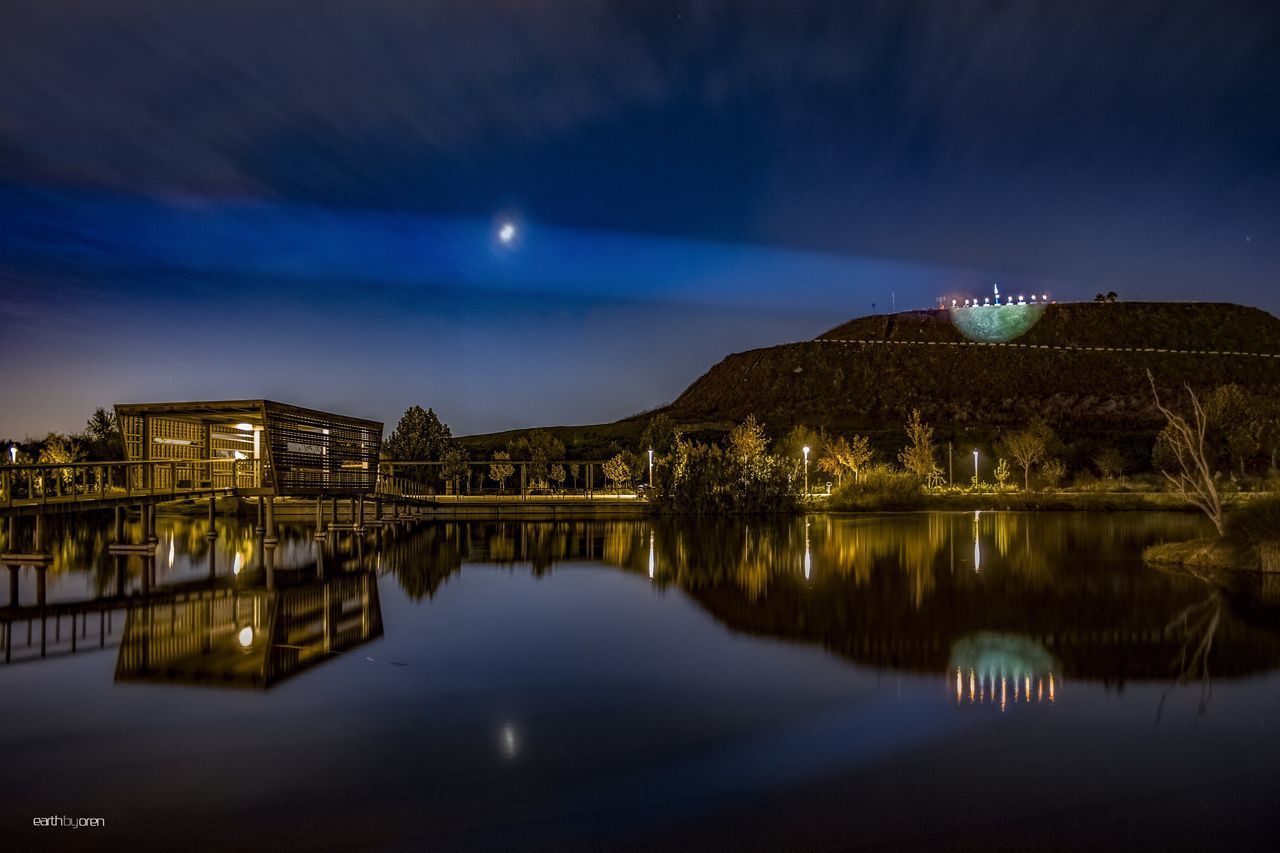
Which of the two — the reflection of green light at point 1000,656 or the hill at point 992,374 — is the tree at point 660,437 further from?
the reflection of green light at point 1000,656

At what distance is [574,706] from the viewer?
29.9 ft

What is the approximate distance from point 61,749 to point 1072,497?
41.5 meters

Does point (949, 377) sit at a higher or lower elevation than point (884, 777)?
higher

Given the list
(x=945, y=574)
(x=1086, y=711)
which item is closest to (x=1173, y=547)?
(x=945, y=574)

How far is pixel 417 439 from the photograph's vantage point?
149 feet

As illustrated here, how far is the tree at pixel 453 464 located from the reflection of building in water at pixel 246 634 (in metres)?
25.7

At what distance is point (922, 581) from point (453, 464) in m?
29.1

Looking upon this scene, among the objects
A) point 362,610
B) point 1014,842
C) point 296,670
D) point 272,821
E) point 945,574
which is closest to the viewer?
point 1014,842

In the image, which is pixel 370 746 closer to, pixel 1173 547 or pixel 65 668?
pixel 65 668

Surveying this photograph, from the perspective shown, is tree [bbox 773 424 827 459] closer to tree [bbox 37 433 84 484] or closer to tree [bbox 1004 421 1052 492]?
tree [bbox 1004 421 1052 492]

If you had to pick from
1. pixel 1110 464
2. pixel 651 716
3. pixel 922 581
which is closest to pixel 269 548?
pixel 922 581

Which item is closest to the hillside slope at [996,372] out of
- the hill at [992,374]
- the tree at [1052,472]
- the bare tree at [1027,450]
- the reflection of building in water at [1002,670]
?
the hill at [992,374]

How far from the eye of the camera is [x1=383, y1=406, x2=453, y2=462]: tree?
45000mm

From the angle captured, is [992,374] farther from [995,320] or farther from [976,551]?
[976,551]
